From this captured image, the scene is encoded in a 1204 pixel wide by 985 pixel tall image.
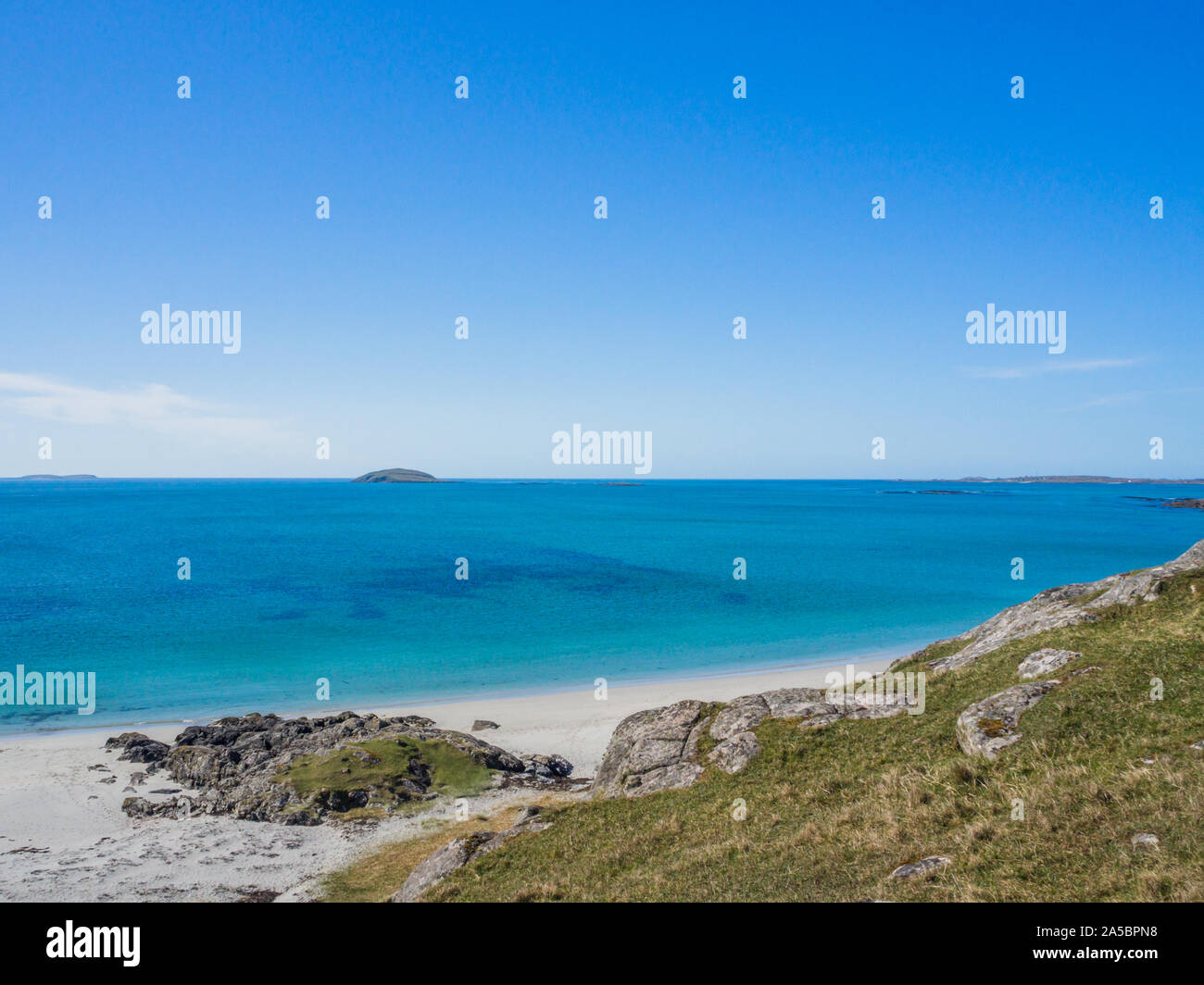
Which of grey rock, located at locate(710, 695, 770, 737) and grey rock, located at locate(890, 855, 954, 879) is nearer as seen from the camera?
grey rock, located at locate(890, 855, 954, 879)

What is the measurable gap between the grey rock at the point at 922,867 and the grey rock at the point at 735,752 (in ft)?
24.0

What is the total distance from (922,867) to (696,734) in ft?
34.7

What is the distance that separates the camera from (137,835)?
25188 millimetres

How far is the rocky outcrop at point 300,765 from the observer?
1067 inches

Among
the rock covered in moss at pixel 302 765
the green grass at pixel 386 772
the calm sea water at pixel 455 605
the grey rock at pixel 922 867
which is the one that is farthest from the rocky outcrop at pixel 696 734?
the calm sea water at pixel 455 605

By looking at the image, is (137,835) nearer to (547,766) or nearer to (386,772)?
(386,772)

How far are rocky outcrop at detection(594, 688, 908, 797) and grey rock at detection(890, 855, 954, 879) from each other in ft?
24.1

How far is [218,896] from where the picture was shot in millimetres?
20953

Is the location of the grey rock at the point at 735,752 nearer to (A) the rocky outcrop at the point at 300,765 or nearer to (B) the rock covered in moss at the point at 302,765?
(A) the rocky outcrop at the point at 300,765

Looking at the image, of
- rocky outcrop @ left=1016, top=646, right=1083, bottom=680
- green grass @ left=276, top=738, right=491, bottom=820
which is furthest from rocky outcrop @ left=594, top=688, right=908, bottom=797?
green grass @ left=276, top=738, right=491, bottom=820

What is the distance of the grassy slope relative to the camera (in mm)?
10891

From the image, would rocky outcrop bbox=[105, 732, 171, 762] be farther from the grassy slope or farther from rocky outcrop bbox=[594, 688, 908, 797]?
rocky outcrop bbox=[594, 688, 908, 797]

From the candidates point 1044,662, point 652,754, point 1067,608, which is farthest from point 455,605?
point 1044,662
